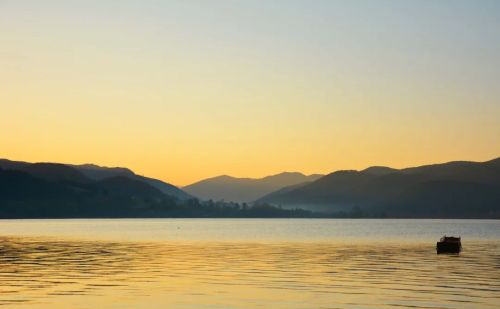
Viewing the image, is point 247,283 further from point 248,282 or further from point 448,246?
point 448,246

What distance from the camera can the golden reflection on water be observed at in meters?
57.9

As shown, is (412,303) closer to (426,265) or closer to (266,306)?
(266,306)

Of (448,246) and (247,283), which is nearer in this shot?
(247,283)

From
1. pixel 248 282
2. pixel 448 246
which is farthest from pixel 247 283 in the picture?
pixel 448 246

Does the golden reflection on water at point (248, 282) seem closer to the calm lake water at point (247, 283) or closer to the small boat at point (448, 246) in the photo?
the calm lake water at point (247, 283)

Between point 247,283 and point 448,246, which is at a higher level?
point 448,246

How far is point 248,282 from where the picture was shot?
72.9m

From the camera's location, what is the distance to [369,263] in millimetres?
99312

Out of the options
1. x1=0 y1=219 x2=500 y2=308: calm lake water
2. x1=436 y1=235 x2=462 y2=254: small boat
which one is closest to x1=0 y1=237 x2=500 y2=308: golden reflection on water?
x1=0 y1=219 x2=500 y2=308: calm lake water

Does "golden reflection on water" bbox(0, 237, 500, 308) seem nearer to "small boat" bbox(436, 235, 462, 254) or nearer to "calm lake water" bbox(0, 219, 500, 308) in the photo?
"calm lake water" bbox(0, 219, 500, 308)

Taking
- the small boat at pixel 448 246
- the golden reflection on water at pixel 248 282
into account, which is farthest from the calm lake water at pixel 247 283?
the small boat at pixel 448 246

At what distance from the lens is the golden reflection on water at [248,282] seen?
57875 mm

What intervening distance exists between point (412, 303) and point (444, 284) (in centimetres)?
1647

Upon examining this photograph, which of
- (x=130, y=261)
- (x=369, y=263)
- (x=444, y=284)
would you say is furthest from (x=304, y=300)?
(x=130, y=261)
